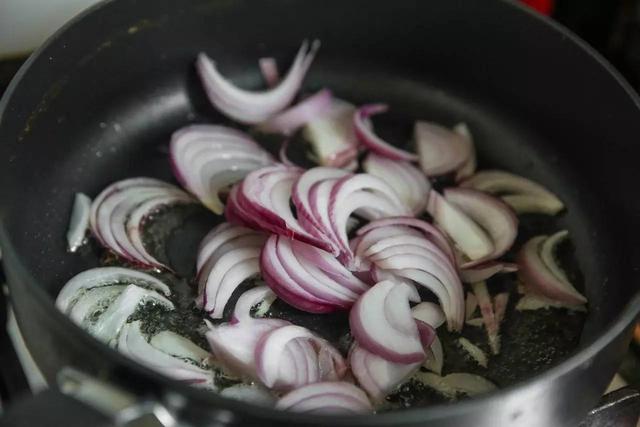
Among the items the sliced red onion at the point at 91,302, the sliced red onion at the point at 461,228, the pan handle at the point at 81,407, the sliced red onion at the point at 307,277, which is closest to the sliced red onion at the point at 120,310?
the sliced red onion at the point at 91,302

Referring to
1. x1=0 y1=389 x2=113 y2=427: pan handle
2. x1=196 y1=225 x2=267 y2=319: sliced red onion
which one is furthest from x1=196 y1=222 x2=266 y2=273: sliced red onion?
x1=0 y1=389 x2=113 y2=427: pan handle

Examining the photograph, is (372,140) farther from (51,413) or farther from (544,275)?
(51,413)

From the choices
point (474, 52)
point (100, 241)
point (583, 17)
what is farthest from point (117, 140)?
point (583, 17)

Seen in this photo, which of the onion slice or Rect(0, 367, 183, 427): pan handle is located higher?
Rect(0, 367, 183, 427): pan handle

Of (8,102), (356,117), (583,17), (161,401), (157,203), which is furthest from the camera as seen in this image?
(583,17)

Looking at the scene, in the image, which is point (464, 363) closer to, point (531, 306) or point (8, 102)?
point (531, 306)

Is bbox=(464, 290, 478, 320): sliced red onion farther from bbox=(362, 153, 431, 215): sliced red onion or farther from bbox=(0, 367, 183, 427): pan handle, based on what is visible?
bbox=(0, 367, 183, 427): pan handle
